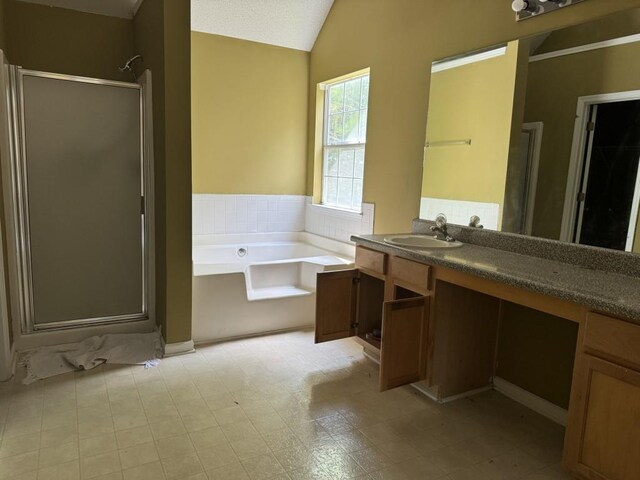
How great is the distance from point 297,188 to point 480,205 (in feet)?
7.77

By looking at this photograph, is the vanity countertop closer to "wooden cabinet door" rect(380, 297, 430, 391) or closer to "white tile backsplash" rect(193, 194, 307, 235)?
"wooden cabinet door" rect(380, 297, 430, 391)

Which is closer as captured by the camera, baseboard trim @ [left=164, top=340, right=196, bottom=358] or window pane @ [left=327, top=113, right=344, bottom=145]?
baseboard trim @ [left=164, top=340, right=196, bottom=358]

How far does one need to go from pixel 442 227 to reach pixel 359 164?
1.49 meters

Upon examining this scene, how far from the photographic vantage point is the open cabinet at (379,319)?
2.28m

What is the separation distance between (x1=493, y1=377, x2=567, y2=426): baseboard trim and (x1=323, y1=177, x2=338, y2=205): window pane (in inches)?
93.5

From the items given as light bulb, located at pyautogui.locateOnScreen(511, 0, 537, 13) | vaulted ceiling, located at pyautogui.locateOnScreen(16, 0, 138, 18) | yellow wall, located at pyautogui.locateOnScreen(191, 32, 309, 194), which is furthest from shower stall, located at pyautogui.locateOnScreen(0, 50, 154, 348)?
light bulb, located at pyautogui.locateOnScreen(511, 0, 537, 13)

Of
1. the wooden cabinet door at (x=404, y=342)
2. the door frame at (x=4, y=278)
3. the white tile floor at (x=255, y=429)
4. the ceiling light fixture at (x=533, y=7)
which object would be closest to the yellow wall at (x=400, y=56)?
the ceiling light fixture at (x=533, y=7)

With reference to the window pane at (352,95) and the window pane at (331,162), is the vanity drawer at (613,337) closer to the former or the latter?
the window pane at (352,95)

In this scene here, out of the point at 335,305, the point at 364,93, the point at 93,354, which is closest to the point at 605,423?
the point at 335,305

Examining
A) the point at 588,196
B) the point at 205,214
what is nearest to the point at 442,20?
the point at 588,196

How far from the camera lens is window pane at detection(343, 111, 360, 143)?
412 cm

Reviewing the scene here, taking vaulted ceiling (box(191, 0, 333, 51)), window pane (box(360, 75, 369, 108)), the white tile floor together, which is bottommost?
the white tile floor

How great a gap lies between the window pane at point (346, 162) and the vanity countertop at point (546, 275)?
1.71 meters

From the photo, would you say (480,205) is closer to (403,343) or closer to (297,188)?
(403,343)
